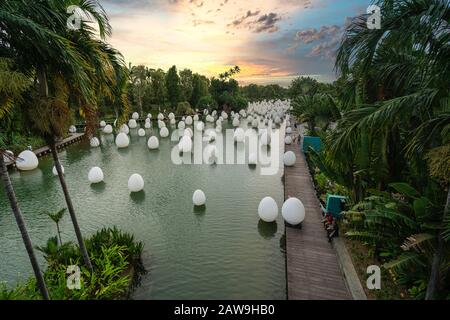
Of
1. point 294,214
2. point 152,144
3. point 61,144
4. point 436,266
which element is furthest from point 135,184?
point 61,144

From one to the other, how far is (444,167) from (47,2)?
318 inches

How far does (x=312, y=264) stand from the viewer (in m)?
10.1

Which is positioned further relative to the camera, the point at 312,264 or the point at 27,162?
the point at 27,162

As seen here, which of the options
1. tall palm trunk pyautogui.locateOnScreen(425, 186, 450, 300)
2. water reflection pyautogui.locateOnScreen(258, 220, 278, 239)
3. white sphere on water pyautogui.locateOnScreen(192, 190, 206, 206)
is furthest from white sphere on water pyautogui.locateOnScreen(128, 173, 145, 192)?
tall palm trunk pyautogui.locateOnScreen(425, 186, 450, 300)

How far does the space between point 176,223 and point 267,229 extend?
4.32m

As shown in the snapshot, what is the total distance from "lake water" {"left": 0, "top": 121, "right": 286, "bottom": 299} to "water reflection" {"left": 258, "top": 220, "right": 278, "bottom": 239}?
5 cm

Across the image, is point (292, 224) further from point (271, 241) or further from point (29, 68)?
point (29, 68)

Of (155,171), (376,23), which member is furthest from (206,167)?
(376,23)

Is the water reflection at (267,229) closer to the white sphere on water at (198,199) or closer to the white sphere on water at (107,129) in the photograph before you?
the white sphere on water at (198,199)

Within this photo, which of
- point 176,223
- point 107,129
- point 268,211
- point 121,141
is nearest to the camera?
point 268,211

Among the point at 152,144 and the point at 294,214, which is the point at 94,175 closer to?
the point at 152,144

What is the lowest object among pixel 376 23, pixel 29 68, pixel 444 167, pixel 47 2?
pixel 444 167

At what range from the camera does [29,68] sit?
21.2 feet
